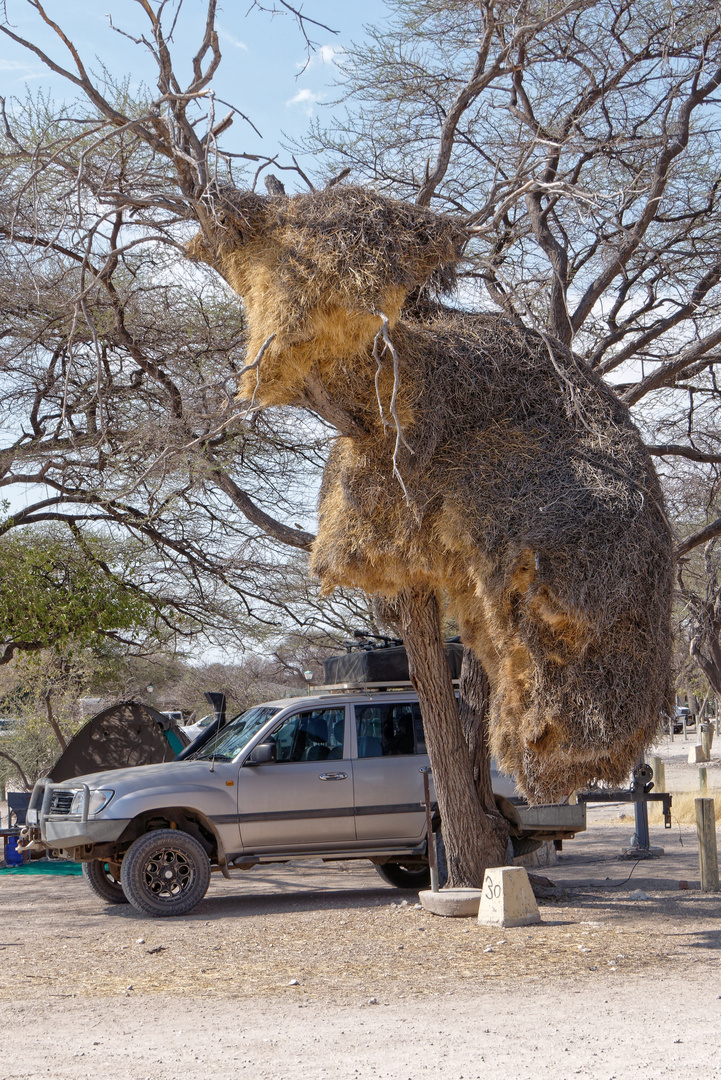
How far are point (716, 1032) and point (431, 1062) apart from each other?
150 centimetres

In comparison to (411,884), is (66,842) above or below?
above

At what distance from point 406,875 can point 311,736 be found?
199 cm

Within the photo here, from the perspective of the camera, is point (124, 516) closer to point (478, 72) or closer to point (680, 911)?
point (478, 72)

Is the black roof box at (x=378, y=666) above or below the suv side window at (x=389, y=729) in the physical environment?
above

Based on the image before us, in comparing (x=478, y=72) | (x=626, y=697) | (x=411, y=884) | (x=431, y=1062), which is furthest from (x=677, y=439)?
(x=431, y=1062)

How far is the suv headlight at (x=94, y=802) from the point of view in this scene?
989 cm

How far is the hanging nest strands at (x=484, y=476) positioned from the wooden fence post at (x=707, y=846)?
2731 mm

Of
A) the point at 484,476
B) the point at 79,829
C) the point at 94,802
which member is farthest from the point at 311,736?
the point at 484,476

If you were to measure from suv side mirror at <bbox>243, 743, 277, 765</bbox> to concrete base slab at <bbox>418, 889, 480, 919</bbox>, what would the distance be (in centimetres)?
211

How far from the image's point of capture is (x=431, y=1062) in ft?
16.1

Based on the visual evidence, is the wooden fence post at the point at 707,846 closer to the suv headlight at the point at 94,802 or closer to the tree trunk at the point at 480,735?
the tree trunk at the point at 480,735

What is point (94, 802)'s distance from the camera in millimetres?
9984

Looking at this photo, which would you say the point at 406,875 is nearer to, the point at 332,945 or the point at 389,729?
the point at 389,729

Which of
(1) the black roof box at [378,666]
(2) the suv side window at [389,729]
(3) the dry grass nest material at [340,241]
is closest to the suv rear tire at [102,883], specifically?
(2) the suv side window at [389,729]
